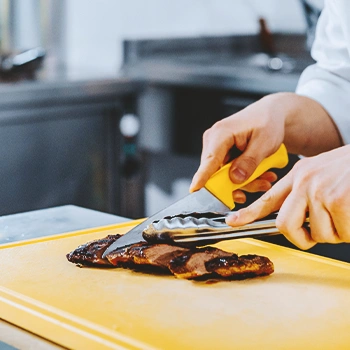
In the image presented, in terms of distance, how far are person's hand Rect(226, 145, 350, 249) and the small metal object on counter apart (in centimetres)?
4

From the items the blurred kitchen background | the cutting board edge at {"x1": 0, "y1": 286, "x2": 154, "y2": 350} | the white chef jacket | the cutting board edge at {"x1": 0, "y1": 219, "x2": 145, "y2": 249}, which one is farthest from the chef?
the blurred kitchen background

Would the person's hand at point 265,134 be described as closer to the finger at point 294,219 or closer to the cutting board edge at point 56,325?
the finger at point 294,219

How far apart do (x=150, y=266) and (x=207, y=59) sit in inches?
76.6

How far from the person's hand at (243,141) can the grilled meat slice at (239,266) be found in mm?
189

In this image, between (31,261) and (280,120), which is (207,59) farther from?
(31,261)

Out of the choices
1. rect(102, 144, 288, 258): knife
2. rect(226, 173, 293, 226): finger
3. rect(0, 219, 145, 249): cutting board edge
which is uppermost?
rect(226, 173, 293, 226): finger

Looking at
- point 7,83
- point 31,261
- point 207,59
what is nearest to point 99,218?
point 31,261

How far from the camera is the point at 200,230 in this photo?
105 centimetres

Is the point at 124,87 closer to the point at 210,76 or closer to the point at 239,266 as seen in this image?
the point at 210,76

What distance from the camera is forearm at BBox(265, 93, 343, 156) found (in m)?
1.36

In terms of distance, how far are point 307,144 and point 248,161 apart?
0.89 ft

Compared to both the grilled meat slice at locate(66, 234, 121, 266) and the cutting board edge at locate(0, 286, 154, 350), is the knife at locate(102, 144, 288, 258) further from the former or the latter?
the cutting board edge at locate(0, 286, 154, 350)

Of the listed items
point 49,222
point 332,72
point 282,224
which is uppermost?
point 332,72

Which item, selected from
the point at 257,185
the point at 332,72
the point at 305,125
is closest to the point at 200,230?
the point at 257,185
